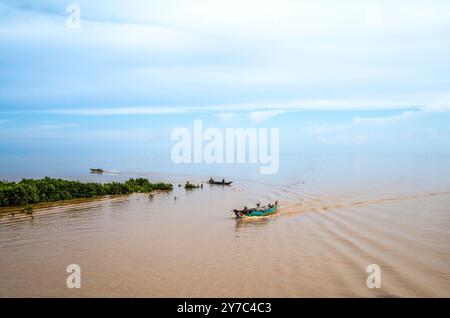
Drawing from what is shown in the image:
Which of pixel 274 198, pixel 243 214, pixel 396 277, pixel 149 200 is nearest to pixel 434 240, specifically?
pixel 396 277

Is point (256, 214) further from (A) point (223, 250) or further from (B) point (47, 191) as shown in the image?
(B) point (47, 191)

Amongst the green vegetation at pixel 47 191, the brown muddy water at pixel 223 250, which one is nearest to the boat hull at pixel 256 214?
the brown muddy water at pixel 223 250

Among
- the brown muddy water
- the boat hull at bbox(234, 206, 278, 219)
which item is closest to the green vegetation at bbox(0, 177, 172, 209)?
the brown muddy water

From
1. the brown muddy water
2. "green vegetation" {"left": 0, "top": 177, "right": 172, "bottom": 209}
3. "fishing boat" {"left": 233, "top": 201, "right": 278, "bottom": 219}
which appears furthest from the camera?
"green vegetation" {"left": 0, "top": 177, "right": 172, "bottom": 209}

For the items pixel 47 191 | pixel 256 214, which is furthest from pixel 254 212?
pixel 47 191

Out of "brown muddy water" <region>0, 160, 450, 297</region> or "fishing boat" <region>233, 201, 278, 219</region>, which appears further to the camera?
"fishing boat" <region>233, 201, 278, 219</region>

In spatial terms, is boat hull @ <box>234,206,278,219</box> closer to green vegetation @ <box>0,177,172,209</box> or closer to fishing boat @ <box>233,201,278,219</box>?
fishing boat @ <box>233,201,278,219</box>
